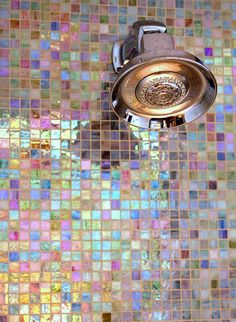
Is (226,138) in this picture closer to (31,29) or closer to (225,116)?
(225,116)

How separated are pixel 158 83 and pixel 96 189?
352 millimetres

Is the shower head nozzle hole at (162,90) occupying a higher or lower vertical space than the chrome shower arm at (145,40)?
lower

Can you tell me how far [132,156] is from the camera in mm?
1400

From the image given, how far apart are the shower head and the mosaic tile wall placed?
170mm

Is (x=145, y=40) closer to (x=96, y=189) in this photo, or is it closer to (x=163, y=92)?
(x=163, y=92)

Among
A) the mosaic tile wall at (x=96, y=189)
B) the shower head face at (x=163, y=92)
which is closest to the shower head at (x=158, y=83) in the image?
the shower head face at (x=163, y=92)

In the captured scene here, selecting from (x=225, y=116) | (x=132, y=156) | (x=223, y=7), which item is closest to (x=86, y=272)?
(x=132, y=156)

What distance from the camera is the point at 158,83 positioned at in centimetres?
114

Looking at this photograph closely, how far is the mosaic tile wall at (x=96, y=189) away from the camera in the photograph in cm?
134

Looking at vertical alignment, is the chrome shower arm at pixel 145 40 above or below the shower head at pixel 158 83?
above

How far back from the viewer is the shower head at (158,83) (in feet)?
3.46

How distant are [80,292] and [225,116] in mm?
565

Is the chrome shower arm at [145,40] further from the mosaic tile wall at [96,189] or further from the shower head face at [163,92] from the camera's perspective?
the mosaic tile wall at [96,189]

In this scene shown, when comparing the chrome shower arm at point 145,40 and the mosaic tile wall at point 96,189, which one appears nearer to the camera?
the chrome shower arm at point 145,40
